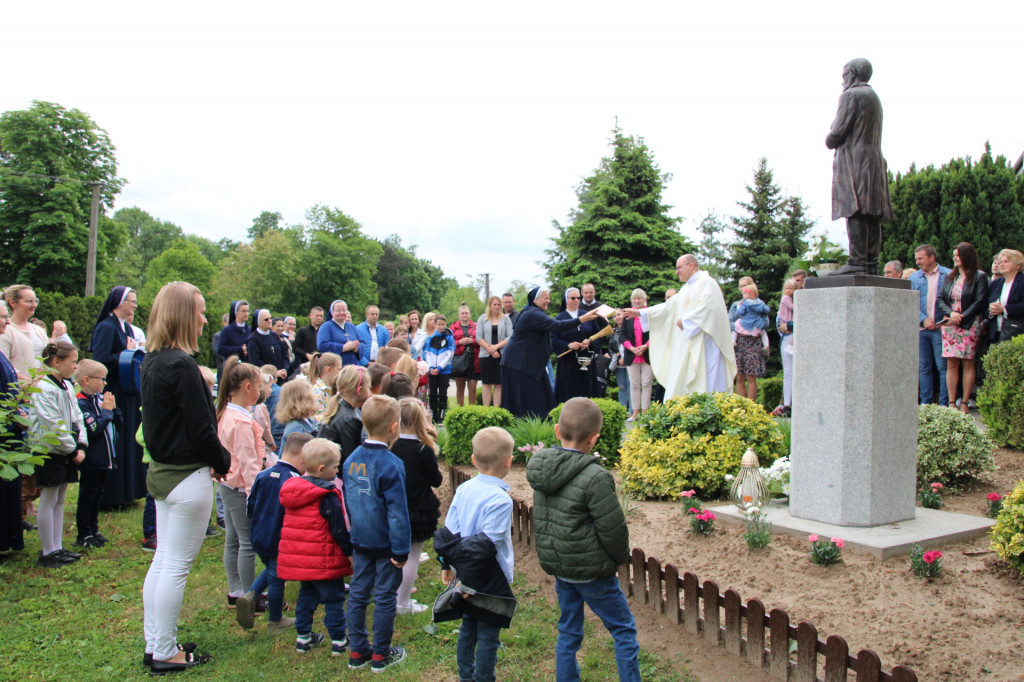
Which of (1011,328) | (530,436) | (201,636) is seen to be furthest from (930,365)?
(201,636)

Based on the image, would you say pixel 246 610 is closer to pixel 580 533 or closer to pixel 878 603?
pixel 580 533

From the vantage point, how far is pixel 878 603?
12.8ft

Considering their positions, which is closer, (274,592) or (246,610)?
(246,610)

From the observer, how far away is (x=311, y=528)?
13.4 feet

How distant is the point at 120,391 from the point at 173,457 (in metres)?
4.05

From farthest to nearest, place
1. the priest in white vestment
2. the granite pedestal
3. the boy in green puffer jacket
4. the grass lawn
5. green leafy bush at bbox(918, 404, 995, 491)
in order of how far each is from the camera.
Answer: the priest in white vestment, green leafy bush at bbox(918, 404, 995, 491), the granite pedestal, the grass lawn, the boy in green puffer jacket

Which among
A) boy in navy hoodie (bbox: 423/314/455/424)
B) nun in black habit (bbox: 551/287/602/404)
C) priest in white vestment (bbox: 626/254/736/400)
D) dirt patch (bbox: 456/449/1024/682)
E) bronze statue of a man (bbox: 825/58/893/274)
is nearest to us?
dirt patch (bbox: 456/449/1024/682)

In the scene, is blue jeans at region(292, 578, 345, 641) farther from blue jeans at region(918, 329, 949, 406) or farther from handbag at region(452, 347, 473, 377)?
blue jeans at region(918, 329, 949, 406)

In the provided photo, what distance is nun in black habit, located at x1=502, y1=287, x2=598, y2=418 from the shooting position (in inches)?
358

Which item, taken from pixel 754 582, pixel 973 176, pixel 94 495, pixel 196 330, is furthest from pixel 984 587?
pixel 973 176

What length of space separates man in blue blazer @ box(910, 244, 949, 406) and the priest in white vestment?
267cm

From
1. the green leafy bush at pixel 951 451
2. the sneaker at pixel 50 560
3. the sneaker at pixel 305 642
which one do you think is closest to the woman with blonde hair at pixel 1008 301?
the green leafy bush at pixel 951 451

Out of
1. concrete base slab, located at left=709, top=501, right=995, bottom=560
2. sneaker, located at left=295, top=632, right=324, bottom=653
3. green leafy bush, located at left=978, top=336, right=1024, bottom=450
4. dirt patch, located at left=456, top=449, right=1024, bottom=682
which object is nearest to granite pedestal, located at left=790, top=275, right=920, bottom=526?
concrete base slab, located at left=709, top=501, right=995, bottom=560

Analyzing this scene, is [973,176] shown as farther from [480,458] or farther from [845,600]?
[480,458]
